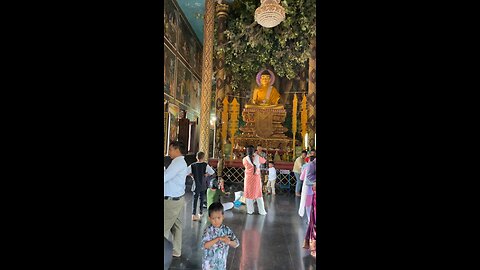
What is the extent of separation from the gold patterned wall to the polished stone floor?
4.25 m

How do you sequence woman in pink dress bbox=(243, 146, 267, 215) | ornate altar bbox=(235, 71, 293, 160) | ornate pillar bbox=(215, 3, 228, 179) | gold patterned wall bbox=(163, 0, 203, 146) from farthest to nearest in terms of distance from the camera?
ornate altar bbox=(235, 71, 293, 160) → ornate pillar bbox=(215, 3, 228, 179) → gold patterned wall bbox=(163, 0, 203, 146) → woman in pink dress bbox=(243, 146, 267, 215)

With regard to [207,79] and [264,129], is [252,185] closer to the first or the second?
[207,79]

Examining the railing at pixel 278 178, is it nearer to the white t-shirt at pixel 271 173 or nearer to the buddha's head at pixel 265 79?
the white t-shirt at pixel 271 173

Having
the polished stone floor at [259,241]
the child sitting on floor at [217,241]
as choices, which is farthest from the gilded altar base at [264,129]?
the child sitting on floor at [217,241]

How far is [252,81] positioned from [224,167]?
476cm

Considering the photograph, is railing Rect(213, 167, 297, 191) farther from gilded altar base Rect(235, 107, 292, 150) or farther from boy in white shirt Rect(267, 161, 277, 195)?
gilded altar base Rect(235, 107, 292, 150)

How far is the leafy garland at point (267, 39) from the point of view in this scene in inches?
325

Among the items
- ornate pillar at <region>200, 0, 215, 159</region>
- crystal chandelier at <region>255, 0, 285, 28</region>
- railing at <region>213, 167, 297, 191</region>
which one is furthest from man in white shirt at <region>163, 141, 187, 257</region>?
crystal chandelier at <region>255, 0, 285, 28</region>

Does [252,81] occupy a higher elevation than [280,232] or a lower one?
higher

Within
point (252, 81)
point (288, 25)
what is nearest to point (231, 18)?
point (288, 25)

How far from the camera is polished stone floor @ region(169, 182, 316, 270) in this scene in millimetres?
2756

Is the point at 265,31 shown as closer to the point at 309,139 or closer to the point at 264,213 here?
the point at 309,139

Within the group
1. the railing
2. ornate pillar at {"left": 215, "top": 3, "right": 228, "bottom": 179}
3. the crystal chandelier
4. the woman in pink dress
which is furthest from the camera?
ornate pillar at {"left": 215, "top": 3, "right": 228, "bottom": 179}

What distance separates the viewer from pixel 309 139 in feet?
26.2
